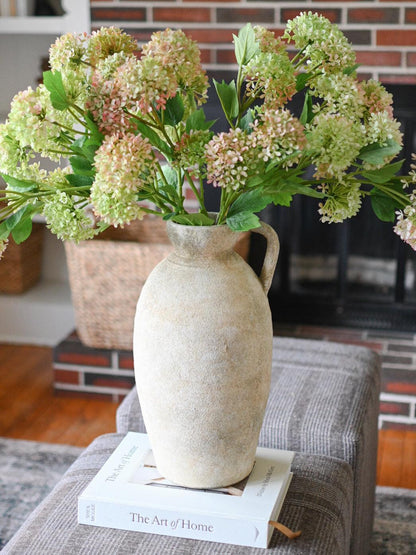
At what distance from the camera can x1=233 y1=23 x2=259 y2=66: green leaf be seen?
105 centimetres

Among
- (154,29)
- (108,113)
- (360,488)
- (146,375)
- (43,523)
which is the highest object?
(154,29)

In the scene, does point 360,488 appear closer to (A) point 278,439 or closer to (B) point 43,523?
(A) point 278,439

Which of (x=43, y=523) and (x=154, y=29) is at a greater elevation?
(x=154, y=29)

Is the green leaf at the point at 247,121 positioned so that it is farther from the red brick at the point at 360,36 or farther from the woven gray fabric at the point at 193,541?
the red brick at the point at 360,36

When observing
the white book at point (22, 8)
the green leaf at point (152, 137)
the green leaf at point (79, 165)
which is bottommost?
the green leaf at point (79, 165)

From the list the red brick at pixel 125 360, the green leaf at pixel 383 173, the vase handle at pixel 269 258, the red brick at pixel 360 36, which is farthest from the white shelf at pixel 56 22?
the green leaf at pixel 383 173

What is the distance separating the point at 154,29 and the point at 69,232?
179 cm

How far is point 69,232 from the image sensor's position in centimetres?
107

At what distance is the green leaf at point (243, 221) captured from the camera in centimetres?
104

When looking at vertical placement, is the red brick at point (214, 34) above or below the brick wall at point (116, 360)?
above

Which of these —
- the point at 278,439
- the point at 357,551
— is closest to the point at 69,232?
the point at 278,439

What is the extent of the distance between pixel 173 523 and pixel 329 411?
52 centimetres

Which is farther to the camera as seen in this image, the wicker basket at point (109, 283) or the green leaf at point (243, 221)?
the wicker basket at point (109, 283)

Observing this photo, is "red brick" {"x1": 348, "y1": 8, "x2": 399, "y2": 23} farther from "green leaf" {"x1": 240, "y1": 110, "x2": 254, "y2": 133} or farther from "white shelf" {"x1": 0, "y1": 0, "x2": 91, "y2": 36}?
"green leaf" {"x1": 240, "y1": 110, "x2": 254, "y2": 133}
